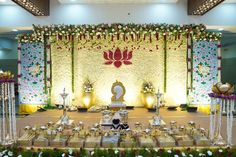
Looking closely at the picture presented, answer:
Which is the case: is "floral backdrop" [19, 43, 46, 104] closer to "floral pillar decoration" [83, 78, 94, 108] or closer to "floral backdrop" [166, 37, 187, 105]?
"floral pillar decoration" [83, 78, 94, 108]

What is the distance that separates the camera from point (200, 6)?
27.2 feet

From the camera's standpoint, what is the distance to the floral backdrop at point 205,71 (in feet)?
31.1

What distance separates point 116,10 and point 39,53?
2725 mm

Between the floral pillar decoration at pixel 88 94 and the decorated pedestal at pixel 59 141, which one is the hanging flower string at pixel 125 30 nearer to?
the floral pillar decoration at pixel 88 94

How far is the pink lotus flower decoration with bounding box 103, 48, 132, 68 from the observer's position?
31.7ft

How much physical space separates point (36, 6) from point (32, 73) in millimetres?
2187

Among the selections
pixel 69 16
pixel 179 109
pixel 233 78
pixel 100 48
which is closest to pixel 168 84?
pixel 179 109

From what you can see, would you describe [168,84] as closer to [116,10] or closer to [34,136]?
[116,10]

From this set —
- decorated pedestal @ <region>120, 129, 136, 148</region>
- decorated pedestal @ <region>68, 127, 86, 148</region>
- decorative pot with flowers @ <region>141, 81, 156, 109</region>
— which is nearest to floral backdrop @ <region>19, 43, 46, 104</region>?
decorative pot with flowers @ <region>141, 81, 156, 109</region>

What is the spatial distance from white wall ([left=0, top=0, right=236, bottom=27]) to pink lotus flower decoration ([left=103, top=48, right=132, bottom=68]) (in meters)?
0.98

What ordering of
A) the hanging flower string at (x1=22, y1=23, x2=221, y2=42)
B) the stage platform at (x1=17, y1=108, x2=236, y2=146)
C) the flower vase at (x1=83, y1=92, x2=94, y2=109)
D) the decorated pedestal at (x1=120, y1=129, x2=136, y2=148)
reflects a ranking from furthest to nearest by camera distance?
the flower vase at (x1=83, y1=92, x2=94, y2=109) → the hanging flower string at (x1=22, y1=23, x2=221, y2=42) → the stage platform at (x1=17, y1=108, x2=236, y2=146) → the decorated pedestal at (x1=120, y1=129, x2=136, y2=148)

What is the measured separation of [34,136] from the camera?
479 cm

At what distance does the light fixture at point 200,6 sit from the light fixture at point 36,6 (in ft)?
14.1

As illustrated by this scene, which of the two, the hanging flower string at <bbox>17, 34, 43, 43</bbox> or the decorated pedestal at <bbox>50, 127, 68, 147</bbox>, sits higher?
the hanging flower string at <bbox>17, 34, 43, 43</bbox>
